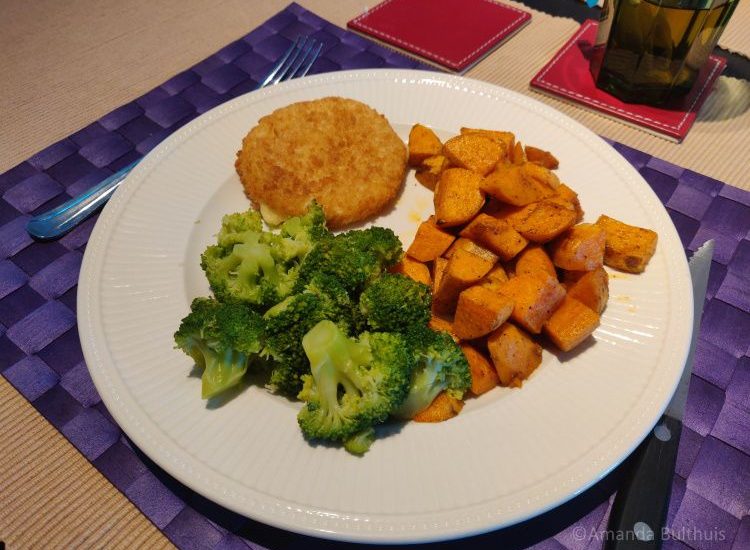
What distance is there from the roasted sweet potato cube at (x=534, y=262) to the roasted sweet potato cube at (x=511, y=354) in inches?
8.5

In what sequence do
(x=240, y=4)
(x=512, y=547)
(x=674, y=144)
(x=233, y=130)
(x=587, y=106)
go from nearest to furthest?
1. (x=512, y=547)
2. (x=233, y=130)
3. (x=674, y=144)
4. (x=587, y=106)
5. (x=240, y=4)

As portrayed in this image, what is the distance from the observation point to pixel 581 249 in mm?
1811

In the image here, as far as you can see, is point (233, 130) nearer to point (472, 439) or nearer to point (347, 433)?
point (347, 433)

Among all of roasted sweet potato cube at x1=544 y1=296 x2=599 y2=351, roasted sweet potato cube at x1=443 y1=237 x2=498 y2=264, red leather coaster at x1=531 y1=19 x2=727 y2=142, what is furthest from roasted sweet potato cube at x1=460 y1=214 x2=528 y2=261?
red leather coaster at x1=531 y1=19 x2=727 y2=142

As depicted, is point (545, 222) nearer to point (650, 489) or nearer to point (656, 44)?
point (650, 489)

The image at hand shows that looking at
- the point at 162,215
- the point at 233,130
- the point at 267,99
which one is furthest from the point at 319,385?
the point at 267,99

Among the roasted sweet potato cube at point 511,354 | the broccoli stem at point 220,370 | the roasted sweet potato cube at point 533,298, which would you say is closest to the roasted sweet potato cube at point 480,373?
the roasted sweet potato cube at point 511,354

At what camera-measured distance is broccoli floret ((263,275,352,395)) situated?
1.61 m

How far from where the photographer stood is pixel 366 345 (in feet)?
5.29

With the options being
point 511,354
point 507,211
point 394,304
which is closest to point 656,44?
point 507,211

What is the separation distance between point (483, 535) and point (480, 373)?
0.45 metres

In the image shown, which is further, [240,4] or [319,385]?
[240,4]

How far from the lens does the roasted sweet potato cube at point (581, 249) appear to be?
181cm

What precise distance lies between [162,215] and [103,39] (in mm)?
1845
